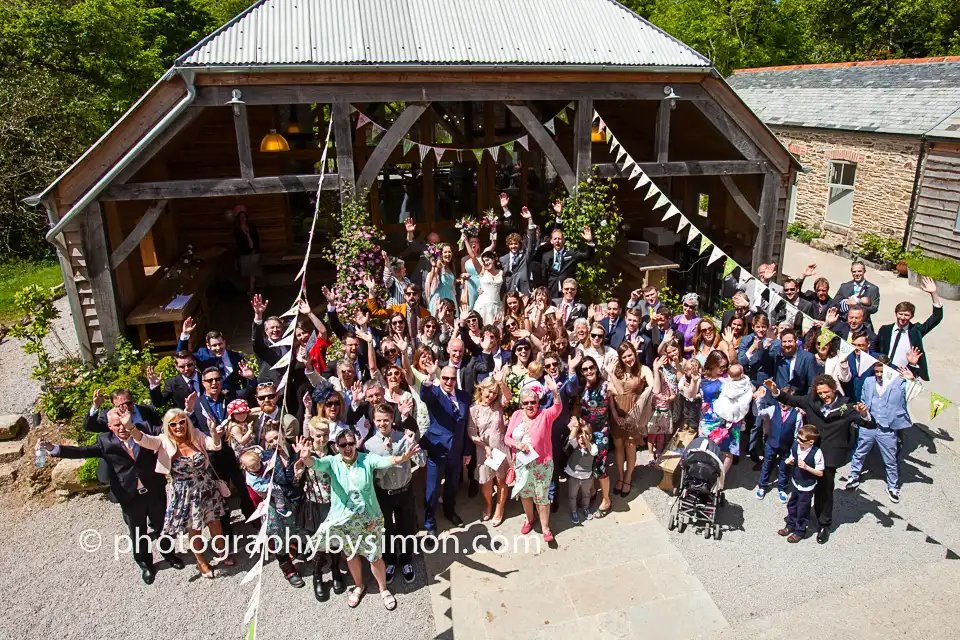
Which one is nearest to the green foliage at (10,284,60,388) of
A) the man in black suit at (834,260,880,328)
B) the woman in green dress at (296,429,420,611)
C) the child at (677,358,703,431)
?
the woman in green dress at (296,429,420,611)

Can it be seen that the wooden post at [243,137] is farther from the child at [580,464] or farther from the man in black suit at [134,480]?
the child at [580,464]

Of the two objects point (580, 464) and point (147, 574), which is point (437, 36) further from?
point (147, 574)

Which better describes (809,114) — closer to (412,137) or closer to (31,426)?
(412,137)

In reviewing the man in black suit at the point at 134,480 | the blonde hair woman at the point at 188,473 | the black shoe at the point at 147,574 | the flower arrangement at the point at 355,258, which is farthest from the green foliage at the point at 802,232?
the black shoe at the point at 147,574

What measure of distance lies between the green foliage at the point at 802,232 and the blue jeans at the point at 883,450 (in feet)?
42.0

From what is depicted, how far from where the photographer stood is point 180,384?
21.2 ft

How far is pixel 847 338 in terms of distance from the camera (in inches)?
310

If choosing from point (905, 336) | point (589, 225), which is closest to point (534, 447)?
point (589, 225)

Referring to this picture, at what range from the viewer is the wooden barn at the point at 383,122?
845cm

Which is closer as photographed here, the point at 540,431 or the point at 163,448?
the point at 163,448

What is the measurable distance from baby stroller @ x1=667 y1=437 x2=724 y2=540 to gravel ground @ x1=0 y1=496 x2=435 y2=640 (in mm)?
2509

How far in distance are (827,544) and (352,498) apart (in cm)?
428

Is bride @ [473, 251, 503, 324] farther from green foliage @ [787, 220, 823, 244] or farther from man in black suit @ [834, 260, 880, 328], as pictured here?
green foliage @ [787, 220, 823, 244]

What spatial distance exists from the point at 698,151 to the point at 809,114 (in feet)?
27.8
